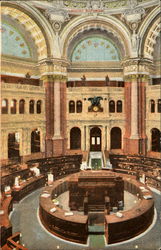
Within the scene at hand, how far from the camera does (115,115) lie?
23922mm

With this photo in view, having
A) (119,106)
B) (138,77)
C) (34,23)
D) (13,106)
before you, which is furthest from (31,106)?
(138,77)

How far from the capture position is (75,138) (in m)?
24.6

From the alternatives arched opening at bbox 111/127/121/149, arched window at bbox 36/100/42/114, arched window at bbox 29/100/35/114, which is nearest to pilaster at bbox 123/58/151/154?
arched opening at bbox 111/127/121/149

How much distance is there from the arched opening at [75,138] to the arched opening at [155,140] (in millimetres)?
8187

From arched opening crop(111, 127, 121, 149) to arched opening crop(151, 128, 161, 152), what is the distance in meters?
3.64

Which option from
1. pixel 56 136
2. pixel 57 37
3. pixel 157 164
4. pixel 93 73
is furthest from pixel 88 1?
pixel 157 164

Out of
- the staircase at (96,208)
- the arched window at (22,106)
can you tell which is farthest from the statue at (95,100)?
the staircase at (96,208)

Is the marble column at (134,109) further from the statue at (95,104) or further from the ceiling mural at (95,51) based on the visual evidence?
the ceiling mural at (95,51)

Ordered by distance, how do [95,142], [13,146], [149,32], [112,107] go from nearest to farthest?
[149,32] < [112,107] < [95,142] < [13,146]

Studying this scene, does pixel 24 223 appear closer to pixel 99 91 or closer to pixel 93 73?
pixel 99 91

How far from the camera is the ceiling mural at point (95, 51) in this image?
24.4 m

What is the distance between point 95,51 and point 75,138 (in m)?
10.3

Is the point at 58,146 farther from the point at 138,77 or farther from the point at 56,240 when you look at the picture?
the point at 56,240

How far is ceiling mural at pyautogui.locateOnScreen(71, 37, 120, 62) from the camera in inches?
961
